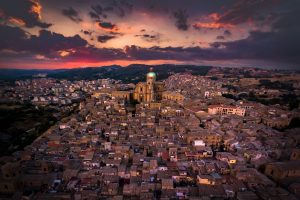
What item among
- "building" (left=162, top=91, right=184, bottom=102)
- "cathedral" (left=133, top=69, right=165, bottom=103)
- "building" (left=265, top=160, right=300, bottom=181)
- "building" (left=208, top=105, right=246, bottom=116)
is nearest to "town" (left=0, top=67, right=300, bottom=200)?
"building" (left=265, top=160, right=300, bottom=181)

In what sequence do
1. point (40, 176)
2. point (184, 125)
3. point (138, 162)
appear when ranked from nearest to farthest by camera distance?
1. point (40, 176)
2. point (138, 162)
3. point (184, 125)

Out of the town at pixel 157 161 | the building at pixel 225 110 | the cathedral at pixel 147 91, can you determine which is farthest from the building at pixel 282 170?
the cathedral at pixel 147 91

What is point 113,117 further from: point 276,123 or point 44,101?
point 44,101

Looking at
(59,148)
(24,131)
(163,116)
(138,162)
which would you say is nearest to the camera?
(138,162)

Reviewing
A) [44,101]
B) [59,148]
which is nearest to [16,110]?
[44,101]

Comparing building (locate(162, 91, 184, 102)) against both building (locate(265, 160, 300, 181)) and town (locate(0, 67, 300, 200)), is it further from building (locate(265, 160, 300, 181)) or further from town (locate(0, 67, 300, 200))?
building (locate(265, 160, 300, 181))

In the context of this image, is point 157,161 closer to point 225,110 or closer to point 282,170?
point 282,170

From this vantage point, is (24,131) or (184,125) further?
(24,131)

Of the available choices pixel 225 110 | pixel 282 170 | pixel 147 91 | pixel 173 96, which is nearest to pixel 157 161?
pixel 282 170

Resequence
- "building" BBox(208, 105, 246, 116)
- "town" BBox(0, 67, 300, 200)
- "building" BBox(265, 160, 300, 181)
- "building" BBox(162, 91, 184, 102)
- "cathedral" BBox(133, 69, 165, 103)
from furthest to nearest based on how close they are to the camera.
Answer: "building" BBox(162, 91, 184, 102), "cathedral" BBox(133, 69, 165, 103), "building" BBox(208, 105, 246, 116), "building" BBox(265, 160, 300, 181), "town" BBox(0, 67, 300, 200)

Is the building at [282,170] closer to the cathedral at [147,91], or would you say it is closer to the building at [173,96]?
the cathedral at [147,91]
